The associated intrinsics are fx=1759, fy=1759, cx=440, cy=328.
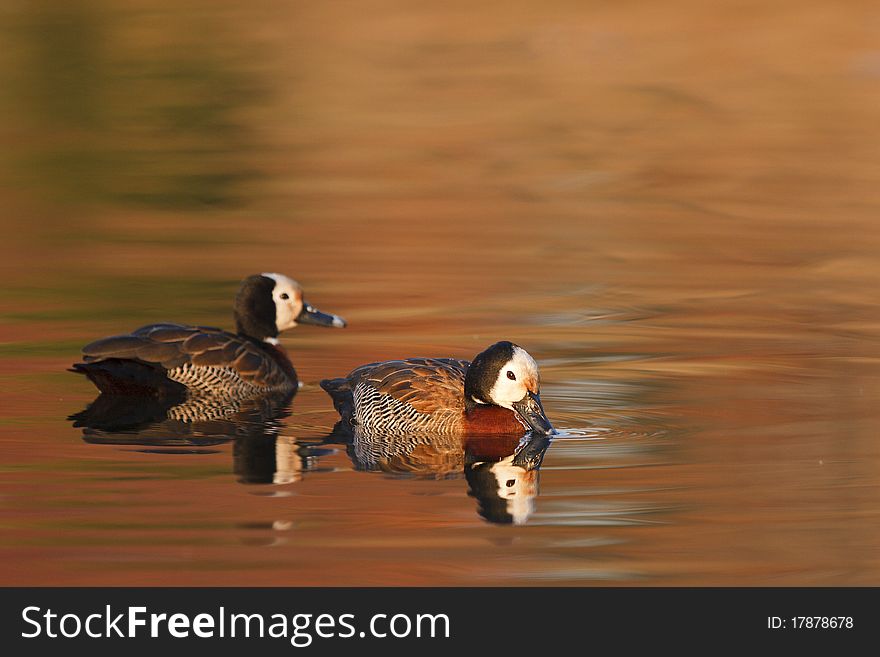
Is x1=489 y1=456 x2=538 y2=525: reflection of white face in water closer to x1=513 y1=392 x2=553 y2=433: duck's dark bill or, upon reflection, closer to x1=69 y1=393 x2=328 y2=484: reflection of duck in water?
x1=513 y1=392 x2=553 y2=433: duck's dark bill

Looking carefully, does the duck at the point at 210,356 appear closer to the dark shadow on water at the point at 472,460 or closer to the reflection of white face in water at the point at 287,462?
the dark shadow on water at the point at 472,460

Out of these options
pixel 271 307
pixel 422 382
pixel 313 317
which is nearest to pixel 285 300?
pixel 271 307

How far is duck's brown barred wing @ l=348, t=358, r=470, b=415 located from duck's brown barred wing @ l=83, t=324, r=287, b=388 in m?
1.22

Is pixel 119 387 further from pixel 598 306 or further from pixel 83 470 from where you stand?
pixel 598 306

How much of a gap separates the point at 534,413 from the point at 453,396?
589 mm

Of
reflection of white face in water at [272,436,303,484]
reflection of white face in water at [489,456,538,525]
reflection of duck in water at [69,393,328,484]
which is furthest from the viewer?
reflection of duck in water at [69,393,328,484]

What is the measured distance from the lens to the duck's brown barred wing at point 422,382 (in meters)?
10.5

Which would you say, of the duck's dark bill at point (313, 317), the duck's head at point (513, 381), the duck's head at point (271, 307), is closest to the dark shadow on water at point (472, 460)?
the duck's head at point (513, 381)

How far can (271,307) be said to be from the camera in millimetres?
12648

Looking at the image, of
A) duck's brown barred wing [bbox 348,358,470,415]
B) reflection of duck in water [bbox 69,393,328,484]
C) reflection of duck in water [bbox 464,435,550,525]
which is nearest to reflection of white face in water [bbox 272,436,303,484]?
reflection of duck in water [bbox 69,393,328,484]

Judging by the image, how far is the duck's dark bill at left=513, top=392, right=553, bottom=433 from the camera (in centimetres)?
1016

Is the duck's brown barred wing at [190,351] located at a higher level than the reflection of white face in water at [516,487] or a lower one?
higher

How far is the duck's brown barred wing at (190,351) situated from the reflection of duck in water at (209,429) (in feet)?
0.69

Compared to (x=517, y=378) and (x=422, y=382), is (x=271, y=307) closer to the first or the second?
(x=422, y=382)
